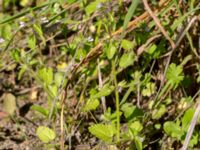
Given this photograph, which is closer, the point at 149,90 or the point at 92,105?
the point at 92,105

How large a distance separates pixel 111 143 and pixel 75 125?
0.23 metres

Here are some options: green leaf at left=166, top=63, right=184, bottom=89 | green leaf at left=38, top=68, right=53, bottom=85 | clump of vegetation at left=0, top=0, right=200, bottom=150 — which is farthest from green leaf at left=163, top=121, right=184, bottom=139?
green leaf at left=38, top=68, right=53, bottom=85

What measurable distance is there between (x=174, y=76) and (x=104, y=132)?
27 centimetres

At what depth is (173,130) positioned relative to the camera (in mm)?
1406

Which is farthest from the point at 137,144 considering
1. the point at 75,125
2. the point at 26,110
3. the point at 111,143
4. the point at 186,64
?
the point at 26,110

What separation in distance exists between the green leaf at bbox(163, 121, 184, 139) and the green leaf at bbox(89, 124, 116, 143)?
16cm

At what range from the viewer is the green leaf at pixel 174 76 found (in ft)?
4.75

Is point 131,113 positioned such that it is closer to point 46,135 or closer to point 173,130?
point 173,130

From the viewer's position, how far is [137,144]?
1340 mm

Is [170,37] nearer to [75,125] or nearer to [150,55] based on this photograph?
[150,55]

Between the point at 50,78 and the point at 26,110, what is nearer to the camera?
the point at 50,78

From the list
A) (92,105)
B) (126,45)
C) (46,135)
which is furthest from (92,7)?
(46,135)

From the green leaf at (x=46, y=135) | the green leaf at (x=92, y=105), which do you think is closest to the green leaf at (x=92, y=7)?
the green leaf at (x=92, y=105)

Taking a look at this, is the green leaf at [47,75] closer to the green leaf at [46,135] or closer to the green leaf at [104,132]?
the green leaf at [46,135]
